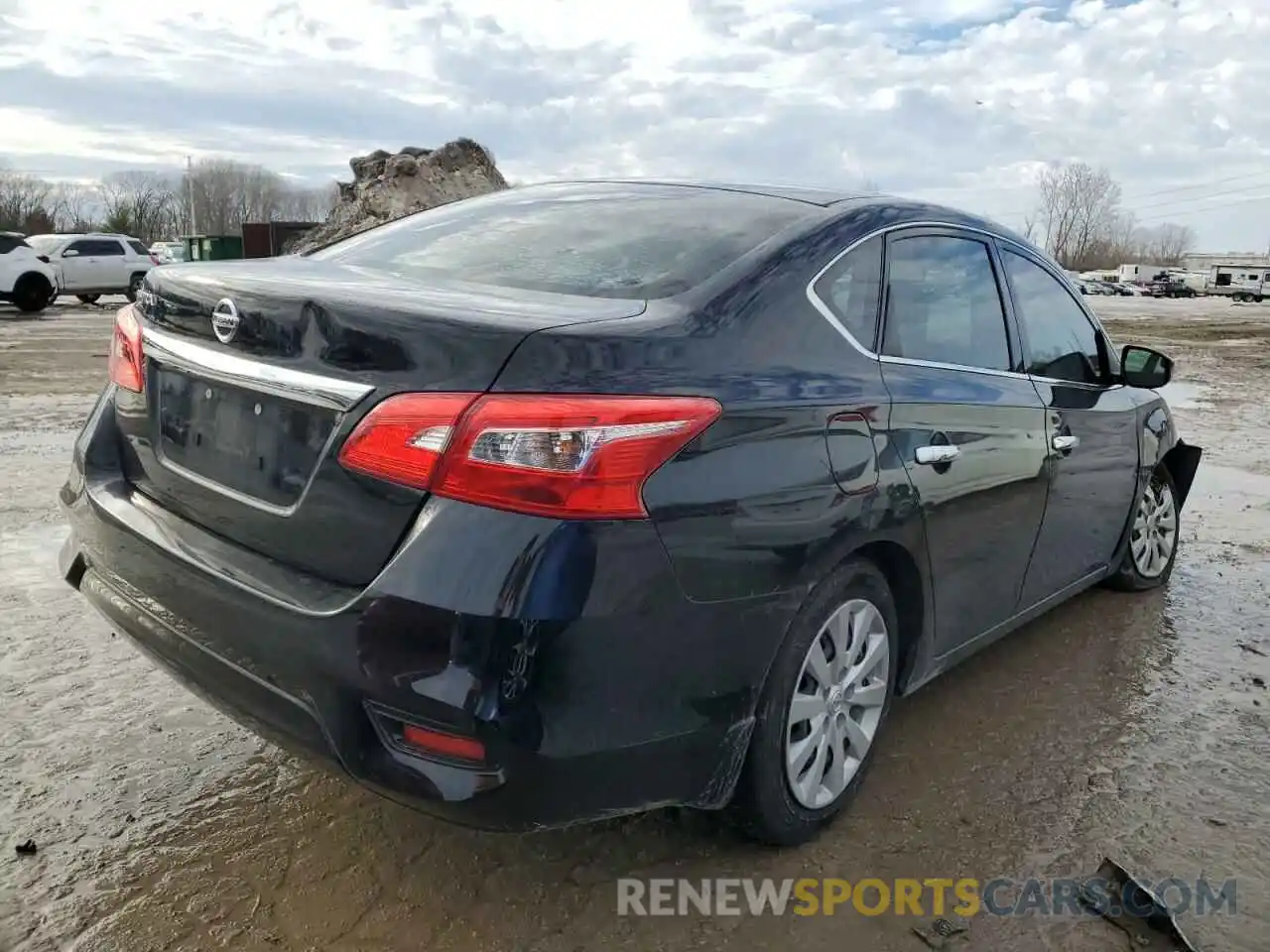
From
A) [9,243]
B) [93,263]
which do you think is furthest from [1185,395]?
[93,263]

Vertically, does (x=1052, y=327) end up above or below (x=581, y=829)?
above

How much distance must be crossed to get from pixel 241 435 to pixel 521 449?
714mm

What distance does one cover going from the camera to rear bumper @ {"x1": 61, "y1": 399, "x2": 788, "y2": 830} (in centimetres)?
192

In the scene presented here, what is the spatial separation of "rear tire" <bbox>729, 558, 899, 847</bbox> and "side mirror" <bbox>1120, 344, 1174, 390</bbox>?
2031 mm

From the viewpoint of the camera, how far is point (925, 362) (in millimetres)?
2951

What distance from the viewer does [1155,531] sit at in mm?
4793

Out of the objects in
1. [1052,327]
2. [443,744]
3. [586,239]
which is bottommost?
[443,744]

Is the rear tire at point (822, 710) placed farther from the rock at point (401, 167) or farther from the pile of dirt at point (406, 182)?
the rock at point (401, 167)

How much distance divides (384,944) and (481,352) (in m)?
1.29

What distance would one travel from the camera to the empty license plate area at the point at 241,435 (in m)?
2.13

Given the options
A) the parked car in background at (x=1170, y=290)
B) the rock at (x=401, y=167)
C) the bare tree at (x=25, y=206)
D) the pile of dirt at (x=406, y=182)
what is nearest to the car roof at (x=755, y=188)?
the pile of dirt at (x=406, y=182)

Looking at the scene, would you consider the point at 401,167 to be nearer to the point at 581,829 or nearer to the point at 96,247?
the point at 96,247

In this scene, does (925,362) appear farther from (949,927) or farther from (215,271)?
(215,271)

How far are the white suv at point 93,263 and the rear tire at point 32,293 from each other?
2.69 meters
